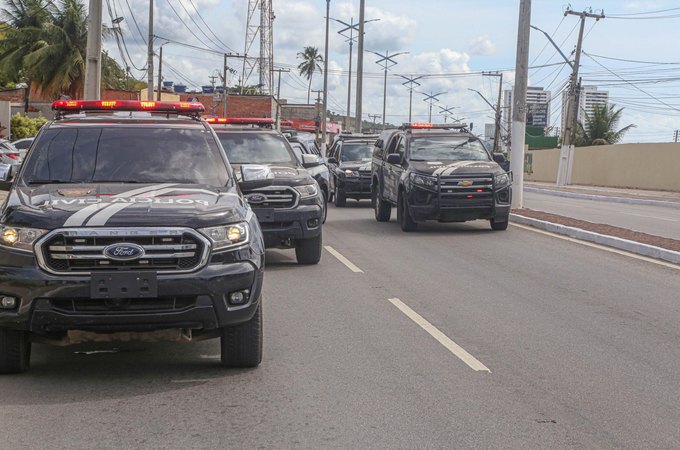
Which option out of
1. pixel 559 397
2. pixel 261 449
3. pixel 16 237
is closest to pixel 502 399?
pixel 559 397

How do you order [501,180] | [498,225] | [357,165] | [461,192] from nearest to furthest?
[461,192] < [501,180] < [498,225] < [357,165]

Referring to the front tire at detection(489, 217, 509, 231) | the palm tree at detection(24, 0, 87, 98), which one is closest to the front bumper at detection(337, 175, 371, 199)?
the front tire at detection(489, 217, 509, 231)

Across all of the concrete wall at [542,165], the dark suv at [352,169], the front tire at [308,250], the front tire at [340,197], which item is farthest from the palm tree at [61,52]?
the front tire at [308,250]

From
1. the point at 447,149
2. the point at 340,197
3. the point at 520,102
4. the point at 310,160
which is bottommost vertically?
the point at 340,197

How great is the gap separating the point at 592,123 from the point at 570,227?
2124 inches

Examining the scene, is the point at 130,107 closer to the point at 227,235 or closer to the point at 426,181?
the point at 227,235

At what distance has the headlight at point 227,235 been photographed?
612 cm

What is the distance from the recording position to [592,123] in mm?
68562

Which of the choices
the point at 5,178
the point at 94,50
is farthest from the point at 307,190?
the point at 94,50

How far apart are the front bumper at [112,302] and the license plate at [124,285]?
1.7 inches

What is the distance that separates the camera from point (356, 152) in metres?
25.6

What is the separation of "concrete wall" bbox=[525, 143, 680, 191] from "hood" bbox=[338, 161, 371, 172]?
80.5 ft

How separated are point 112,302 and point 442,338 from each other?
3.05m

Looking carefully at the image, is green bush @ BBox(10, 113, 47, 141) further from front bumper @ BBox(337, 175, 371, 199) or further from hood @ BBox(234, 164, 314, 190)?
hood @ BBox(234, 164, 314, 190)
